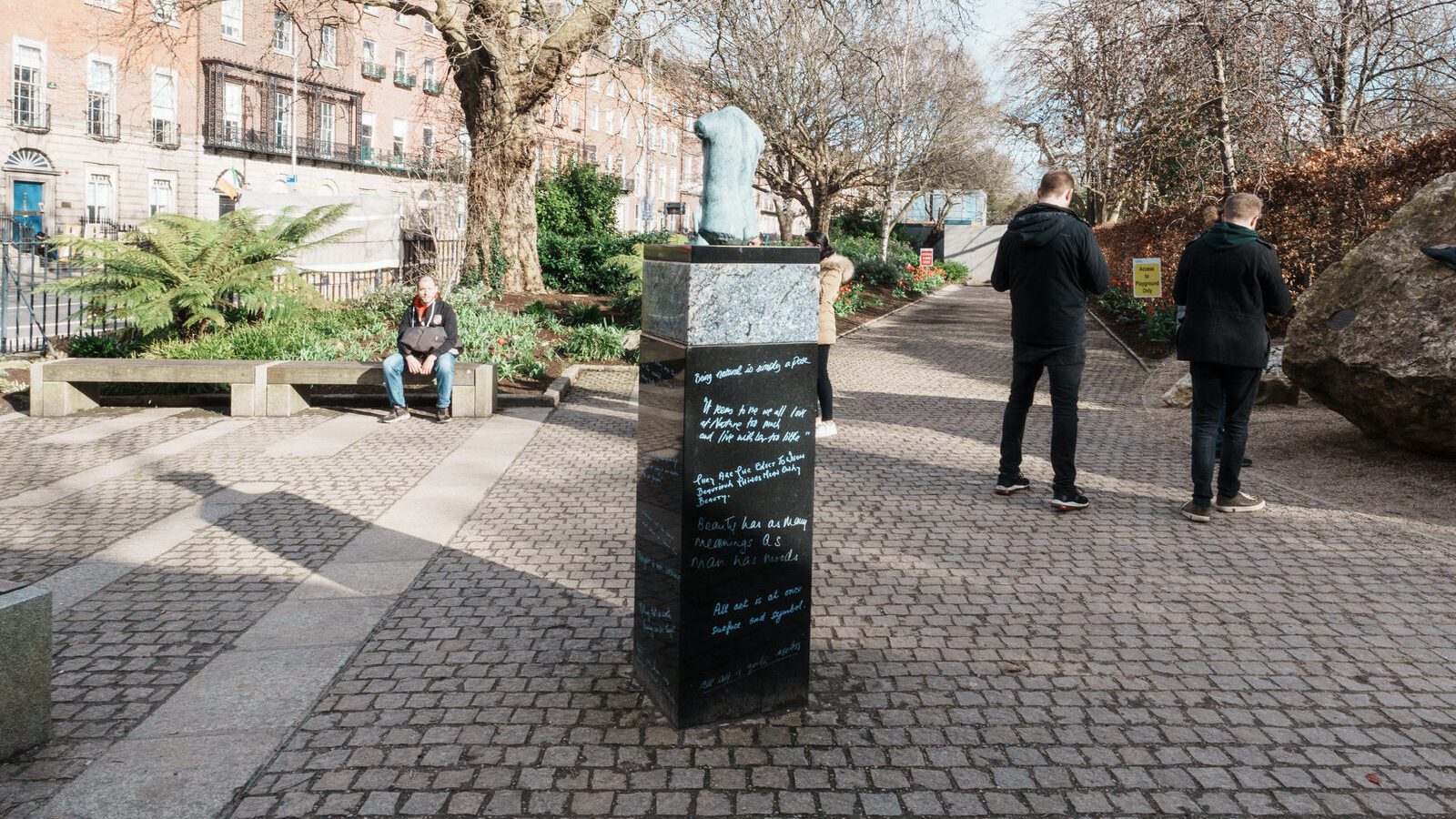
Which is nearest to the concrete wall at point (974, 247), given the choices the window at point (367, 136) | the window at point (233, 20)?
the window at point (367, 136)

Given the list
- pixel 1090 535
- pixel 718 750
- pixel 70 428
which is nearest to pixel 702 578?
pixel 718 750

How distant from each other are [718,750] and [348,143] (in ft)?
173

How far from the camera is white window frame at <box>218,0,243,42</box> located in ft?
147

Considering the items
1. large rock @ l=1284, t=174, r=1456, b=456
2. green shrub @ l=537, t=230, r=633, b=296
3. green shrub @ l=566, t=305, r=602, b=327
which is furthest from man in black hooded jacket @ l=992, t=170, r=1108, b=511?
green shrub @ l=537, t=230, r=633, b=296

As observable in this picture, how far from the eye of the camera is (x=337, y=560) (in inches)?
225

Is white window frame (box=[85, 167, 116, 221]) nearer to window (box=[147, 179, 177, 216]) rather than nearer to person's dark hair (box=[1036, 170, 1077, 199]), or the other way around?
window (box=[147, 179, 177, 216])

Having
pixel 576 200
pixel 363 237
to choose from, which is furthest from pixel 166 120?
pixel 363 237

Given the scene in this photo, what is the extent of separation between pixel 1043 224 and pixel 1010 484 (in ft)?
5.64

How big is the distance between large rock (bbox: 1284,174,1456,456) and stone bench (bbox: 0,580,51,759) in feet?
24.1

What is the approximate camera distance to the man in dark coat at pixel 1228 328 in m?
6.51

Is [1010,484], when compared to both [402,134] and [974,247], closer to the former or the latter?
[974,247]

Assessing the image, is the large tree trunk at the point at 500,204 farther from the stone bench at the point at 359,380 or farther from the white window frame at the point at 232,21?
Result: the white window frame at the point at 232,21

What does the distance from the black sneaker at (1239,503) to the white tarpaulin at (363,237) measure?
1347 centimetres

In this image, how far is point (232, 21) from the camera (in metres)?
45.5
